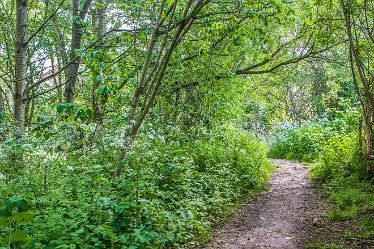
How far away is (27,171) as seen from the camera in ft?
15.7

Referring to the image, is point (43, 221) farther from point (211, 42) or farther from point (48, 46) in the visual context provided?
point (211, 42)

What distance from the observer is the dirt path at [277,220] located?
507 cm

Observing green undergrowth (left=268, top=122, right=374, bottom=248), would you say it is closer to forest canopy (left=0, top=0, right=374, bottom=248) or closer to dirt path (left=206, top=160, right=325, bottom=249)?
forest canopy (left=0, top=0, right=374, bottom=248)

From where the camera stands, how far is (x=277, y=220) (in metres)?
6.11

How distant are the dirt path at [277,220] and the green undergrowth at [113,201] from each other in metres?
0.33

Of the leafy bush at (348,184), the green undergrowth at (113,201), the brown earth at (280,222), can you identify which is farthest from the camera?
the leafy bush at (348,184)

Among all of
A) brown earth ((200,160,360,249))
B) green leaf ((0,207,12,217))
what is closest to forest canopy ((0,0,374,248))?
green leaf ((0,207,12,217))

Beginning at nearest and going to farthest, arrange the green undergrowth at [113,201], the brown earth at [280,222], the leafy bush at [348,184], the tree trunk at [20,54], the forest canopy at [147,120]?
the green undergrowth at [113,201]
the forest canopy at [147,120]
the brown earth at [280,222]
the leafy bush at [348,184]
the tree trunk at [20,54]

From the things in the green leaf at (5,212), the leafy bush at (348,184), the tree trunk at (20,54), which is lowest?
the leafy bush at (348,184)

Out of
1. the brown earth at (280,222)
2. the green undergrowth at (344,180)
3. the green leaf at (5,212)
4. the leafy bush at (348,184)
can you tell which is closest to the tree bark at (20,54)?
the brown earth at (280,222)

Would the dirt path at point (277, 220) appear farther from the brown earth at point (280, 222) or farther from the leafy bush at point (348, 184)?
the leafy bush at point (348, 184)

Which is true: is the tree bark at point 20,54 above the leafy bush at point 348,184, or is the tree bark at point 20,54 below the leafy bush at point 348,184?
above

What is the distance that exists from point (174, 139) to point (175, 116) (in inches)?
49.2

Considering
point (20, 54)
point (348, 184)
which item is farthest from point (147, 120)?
point (348, 184)
